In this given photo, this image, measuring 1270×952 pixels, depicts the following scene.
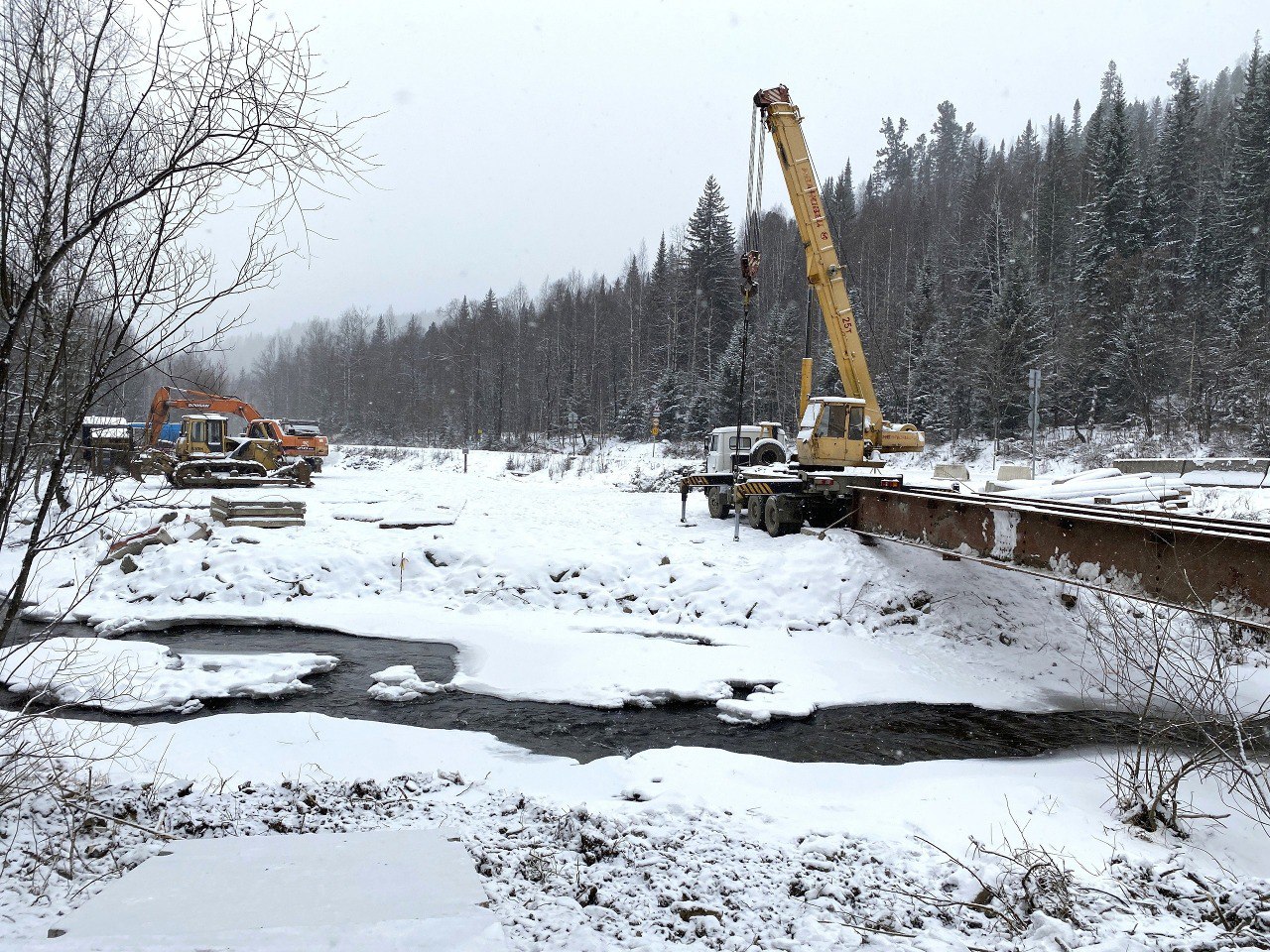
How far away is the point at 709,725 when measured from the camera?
7539 mm

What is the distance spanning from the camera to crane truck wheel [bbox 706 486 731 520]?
18.4 metres

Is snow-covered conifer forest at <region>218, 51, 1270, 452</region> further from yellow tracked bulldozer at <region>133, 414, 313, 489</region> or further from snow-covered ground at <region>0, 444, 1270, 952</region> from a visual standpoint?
snow-covered ground at <region>0, 444, 1270, 952</region>

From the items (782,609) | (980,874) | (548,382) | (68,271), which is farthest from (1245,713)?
(548,382)

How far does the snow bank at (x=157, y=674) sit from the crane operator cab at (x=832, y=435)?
10387mm

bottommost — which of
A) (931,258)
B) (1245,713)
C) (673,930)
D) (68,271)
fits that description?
(1245,713)

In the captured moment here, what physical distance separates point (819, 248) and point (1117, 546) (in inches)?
457

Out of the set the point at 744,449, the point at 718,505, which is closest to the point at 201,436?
the point at 718,505

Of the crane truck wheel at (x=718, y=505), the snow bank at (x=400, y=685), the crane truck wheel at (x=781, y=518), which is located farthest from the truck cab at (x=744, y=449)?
the snow bank at (x=400, y=685)

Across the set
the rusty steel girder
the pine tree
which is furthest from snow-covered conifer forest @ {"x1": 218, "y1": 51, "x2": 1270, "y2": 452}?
the rusty steel girder

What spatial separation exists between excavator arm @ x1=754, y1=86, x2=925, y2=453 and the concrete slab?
586 inches

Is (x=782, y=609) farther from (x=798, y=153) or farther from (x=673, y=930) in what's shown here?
(x=798, y=153)

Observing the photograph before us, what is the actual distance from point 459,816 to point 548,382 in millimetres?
60019

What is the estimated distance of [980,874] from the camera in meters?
4.13

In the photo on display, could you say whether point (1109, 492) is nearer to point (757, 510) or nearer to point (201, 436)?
point (757, 510)
